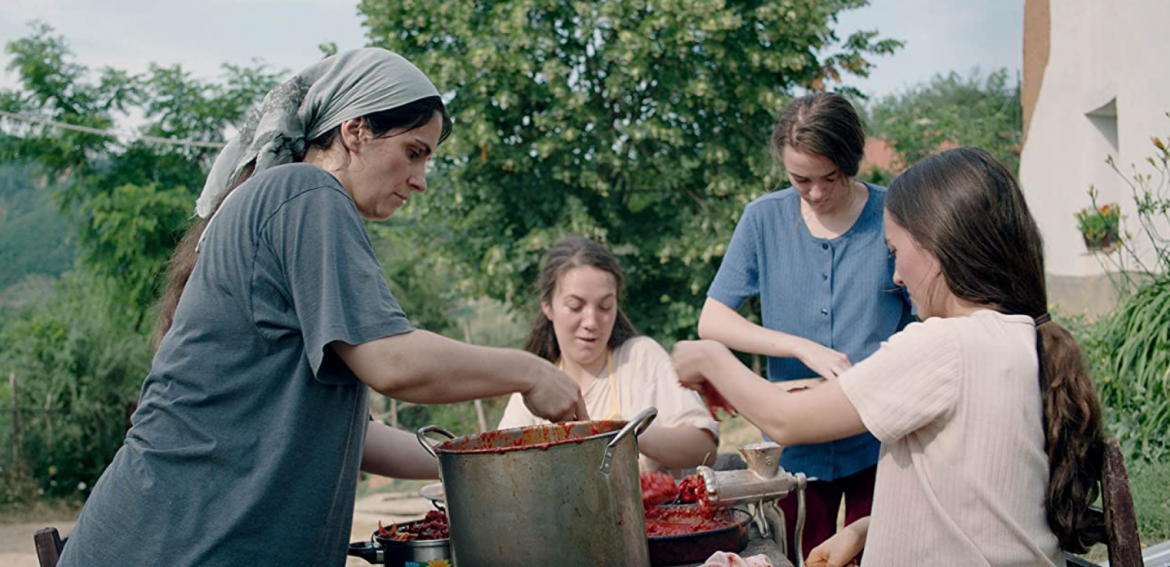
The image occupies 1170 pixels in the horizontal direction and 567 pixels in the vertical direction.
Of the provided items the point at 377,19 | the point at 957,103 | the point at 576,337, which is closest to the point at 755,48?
the point at 377,19

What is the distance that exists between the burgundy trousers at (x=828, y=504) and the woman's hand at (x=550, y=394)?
1.36 metres

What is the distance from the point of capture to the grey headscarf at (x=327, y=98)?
183 centimetres

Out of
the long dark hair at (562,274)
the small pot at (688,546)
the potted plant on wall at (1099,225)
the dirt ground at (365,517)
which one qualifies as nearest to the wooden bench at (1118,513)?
the small pot at (688,546)

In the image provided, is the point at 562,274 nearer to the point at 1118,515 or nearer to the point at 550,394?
the point at 550,394

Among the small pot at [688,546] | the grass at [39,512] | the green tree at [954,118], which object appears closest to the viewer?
the small pot at [688,546]

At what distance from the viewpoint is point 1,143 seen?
53.8ft

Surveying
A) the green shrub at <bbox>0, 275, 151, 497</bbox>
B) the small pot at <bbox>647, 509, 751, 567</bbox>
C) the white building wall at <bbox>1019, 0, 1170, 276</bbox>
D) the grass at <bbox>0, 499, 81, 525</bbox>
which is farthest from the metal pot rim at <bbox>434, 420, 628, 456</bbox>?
the green shrub at <bbox>0, 275, 151, 497</bbox>

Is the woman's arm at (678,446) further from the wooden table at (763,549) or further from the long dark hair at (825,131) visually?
the long dark hair at (825,131)

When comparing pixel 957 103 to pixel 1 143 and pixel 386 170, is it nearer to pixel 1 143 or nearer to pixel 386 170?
pixel 1 143

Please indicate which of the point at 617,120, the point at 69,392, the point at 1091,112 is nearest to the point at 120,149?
the point at 69,392

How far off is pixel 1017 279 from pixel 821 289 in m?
1.07

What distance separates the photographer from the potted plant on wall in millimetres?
A: 6684

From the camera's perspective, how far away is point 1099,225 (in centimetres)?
736

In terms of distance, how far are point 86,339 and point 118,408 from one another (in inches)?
41.4
